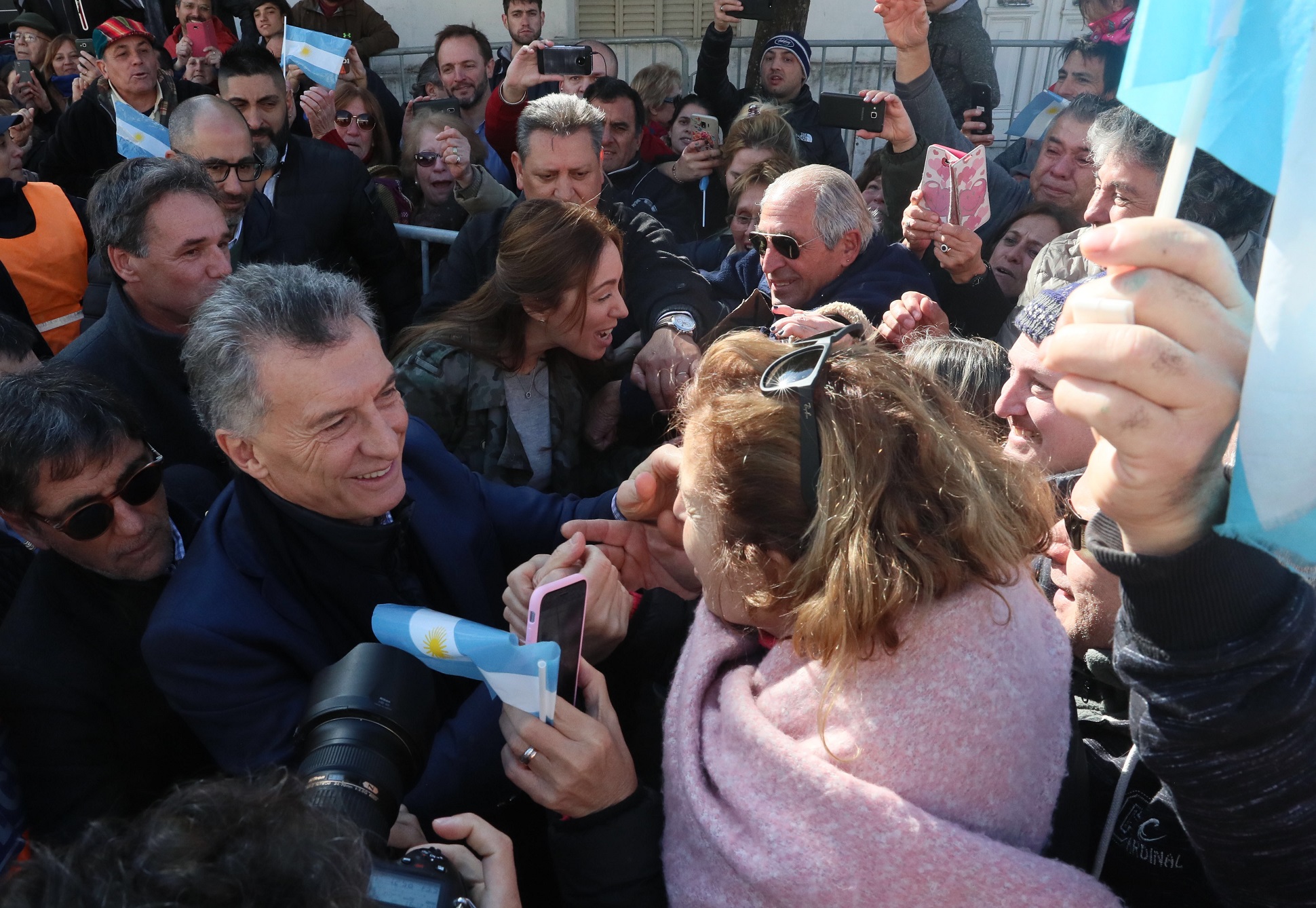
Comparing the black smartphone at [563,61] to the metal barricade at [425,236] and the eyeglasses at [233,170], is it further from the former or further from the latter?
the eyeglasses at [233,170]

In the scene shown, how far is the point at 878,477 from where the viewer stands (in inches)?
52.9

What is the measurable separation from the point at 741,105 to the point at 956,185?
3317 millimetres

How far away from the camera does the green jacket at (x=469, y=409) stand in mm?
2893

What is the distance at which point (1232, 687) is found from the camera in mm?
914

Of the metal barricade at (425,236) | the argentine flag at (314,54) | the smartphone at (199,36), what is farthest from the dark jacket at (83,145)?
the metal barricade at (425,236)

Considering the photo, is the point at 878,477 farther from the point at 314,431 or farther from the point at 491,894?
the point at 314,431

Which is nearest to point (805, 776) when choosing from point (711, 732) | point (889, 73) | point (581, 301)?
point (711, 732)

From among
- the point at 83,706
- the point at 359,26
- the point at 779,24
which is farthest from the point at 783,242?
the point at 359,26

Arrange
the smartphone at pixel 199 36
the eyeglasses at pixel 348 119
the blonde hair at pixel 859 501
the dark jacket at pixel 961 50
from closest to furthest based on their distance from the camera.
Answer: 1. the blonde hair at pixel 859 501
2. the dark jacket at pixel 961 50
3. the eyeglasses at pixel 348 119
4. the smartphone at pixel 199 36

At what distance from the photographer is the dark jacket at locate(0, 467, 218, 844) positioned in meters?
1.75

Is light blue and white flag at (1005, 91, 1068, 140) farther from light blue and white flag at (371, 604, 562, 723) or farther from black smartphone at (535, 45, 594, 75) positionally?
light blue and white flag at (371, 604, 562, 723)

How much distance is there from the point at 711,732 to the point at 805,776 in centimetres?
22

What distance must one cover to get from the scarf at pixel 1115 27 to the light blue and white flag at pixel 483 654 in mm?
5297

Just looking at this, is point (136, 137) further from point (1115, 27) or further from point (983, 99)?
point (1115, 27)
